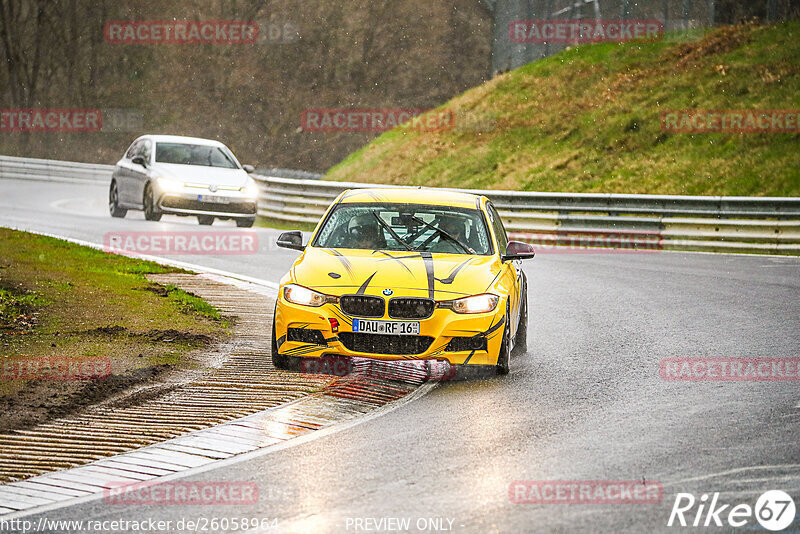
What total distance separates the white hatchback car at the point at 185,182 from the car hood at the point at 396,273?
14265mm

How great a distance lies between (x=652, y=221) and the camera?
80.1 feet

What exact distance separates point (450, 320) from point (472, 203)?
2.09 meters

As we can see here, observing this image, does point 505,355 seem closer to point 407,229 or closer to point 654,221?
point 407,229

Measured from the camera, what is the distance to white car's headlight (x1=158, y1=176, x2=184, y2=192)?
2439cm

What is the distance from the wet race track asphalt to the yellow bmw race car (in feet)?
1.30

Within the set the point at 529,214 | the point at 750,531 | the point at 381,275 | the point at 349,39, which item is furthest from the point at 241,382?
the point at 349,39

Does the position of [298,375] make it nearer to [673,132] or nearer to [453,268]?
[453,268]

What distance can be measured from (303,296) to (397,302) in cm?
78

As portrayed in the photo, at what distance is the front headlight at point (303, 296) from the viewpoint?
9828 millimetres

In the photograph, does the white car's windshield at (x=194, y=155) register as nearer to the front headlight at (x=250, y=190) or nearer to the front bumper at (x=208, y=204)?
the front headlight at (x=250, y=190)

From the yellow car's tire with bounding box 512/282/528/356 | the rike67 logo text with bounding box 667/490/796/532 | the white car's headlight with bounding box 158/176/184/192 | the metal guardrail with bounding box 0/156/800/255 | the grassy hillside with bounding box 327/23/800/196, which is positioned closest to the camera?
the rike67 logo text with bounding box 667/490/796/532

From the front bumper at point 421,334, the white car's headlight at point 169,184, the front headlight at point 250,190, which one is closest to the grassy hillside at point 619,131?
the front headlight at point 250,190

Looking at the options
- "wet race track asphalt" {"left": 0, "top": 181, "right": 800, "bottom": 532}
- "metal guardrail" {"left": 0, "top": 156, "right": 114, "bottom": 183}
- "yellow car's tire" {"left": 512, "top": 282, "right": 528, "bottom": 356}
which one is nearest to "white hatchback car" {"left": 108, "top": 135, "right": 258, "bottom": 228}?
"wet race track asphalt" {"left": 0, "top": 181, "right": 800, "bottom": 532}

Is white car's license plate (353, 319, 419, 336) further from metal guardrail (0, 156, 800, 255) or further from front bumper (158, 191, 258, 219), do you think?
front bumper (158, 191, 258, 219)
